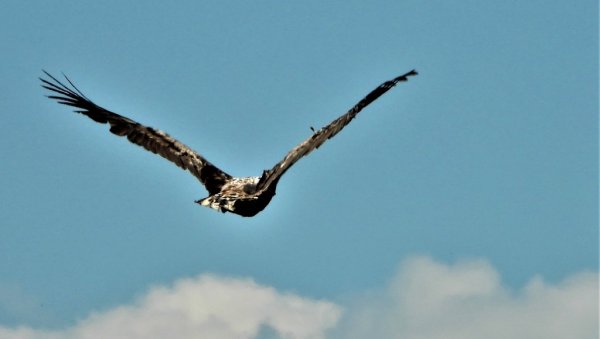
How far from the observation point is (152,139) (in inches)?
1545

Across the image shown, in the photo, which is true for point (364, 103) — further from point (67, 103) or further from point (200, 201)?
point (67, 103)

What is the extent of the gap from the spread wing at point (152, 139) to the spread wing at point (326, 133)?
4.13m

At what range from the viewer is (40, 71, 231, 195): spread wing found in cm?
3847

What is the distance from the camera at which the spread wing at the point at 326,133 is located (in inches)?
1312

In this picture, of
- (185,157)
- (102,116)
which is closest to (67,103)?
(102,116)

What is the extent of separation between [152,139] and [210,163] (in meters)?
1.94

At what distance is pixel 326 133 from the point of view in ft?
110

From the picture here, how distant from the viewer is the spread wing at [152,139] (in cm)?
3847

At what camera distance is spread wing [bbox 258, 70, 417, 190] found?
33.3m

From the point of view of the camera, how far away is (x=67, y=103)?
127 ft

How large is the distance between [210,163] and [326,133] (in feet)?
20.3

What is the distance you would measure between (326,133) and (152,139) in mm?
7561

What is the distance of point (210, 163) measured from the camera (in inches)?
1528

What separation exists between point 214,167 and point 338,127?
637cm
